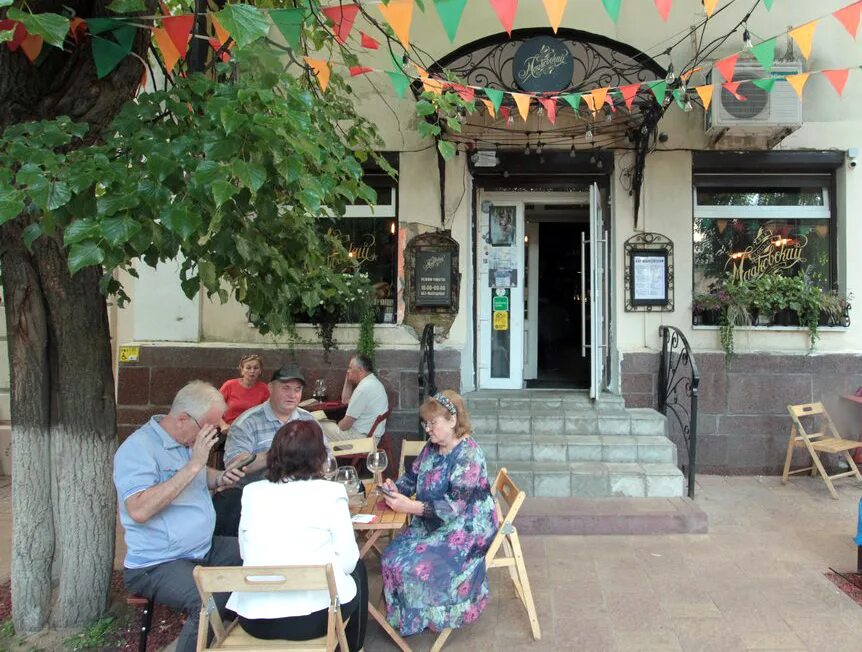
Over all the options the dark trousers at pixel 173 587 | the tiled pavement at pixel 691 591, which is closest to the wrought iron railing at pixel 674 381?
the tiled pavement at pixel 691 591

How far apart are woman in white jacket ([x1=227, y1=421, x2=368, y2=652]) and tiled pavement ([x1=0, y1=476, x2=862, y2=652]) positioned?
0.93 m

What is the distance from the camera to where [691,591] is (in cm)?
369

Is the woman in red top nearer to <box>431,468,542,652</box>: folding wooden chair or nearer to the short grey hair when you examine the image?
the short grey hair

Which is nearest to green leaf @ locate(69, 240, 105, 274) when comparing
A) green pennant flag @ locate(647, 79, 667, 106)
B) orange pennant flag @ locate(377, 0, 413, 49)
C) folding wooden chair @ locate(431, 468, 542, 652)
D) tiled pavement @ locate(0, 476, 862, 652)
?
folding wooden chair @ locate(431, 468, 542, 652)

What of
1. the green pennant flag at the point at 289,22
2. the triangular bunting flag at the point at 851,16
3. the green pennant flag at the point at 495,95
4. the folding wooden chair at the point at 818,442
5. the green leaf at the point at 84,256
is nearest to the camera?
the green leaf at the point at 84,256

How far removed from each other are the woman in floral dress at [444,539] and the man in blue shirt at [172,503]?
847 millimetres

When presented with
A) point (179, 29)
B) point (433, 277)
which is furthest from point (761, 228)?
point (179, 29)

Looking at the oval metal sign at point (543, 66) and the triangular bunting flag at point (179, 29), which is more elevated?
the oval metal sign at point (543, 66)

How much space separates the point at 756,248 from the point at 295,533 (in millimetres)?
5994

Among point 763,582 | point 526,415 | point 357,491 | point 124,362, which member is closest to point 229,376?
point 124,362

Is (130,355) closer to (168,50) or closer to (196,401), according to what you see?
(168,50)

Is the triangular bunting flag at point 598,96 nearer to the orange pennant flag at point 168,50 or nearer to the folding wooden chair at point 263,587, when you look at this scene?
the orange pennant flag at point 168,50

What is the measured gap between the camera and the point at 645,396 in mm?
6242

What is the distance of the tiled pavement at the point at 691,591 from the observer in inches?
125
